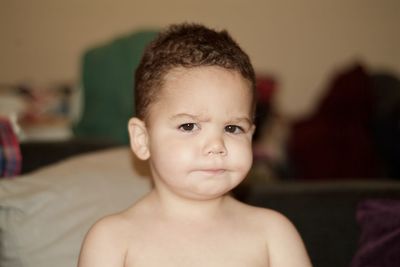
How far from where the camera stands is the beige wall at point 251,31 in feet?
10.6

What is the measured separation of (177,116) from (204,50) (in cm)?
16

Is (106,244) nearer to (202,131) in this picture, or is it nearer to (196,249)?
(196,249)

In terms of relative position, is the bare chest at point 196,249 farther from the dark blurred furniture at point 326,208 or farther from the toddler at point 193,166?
the dark blurred furniture at point 326,208

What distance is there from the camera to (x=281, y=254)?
108 centimetres

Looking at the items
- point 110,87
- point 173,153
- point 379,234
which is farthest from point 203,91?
point 110,87

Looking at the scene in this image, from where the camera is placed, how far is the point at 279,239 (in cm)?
109

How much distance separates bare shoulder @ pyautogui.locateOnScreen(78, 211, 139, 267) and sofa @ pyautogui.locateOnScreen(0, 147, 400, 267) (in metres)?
0.17

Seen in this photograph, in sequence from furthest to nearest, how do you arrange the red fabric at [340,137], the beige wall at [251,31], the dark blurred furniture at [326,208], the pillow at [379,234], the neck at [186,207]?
the beige wall at [251,31]
the red fabric at [340,137]
the dark blurred furniture at [326,208]
the pillow at [379,234]
the neck at [186,207]

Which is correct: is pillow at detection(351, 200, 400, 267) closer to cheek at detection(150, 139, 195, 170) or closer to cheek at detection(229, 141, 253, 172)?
cheek at detection(229, 141, 253, 172)

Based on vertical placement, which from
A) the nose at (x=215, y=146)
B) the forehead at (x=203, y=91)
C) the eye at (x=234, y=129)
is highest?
the forehead at (x=203, y=91)

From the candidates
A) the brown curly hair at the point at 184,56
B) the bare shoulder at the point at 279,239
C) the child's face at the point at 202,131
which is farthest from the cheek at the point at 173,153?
the bare shoulder at the point at 279,239

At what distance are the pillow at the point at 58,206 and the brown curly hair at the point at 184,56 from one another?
276mm

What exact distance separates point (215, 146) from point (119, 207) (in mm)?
413

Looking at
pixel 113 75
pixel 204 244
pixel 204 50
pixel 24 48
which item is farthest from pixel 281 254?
pixel 24 48
